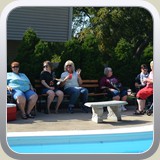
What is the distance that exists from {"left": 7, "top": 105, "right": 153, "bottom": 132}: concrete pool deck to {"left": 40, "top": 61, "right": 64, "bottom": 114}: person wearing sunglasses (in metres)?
0.25

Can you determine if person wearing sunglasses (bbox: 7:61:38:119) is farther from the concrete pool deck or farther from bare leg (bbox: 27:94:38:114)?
the concrete pool deck

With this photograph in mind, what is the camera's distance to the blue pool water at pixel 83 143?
454 centimetres

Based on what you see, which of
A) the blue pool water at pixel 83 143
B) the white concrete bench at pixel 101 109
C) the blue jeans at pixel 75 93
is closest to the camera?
the blue pool water at pixel 83 143

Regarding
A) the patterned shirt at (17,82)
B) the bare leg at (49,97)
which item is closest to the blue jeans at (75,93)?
the bare leg at (49,97)

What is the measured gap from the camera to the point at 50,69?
7.15m

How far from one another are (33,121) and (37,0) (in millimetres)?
3140

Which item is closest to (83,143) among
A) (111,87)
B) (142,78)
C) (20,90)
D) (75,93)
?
(20,90)

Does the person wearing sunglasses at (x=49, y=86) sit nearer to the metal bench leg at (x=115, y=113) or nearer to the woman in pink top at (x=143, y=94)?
the metal bench leg at (x=115, y=113)

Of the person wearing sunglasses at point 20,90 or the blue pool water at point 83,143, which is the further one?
the person wearing sunglasses at point 20,90

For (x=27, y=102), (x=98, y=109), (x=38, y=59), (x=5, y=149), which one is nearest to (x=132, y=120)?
(x=98, y=109)

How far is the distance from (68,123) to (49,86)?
120 centimetres

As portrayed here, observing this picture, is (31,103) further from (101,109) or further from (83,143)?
(83,143)

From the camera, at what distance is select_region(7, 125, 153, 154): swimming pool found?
4543mm

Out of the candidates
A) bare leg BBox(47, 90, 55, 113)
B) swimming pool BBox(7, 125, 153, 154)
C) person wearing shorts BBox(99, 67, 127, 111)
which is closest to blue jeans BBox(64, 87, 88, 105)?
bare leg BBox(47, 90, 55, 113)
